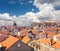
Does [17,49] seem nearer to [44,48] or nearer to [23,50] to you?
[23,50]

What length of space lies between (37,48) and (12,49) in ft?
28.2

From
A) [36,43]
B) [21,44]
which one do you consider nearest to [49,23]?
[36,43]

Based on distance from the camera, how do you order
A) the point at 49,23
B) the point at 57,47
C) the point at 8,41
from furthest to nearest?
the point at 49,23
the point at 8,41
the point at 57,47

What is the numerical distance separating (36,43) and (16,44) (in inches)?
345

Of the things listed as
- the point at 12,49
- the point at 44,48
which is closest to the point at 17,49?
the point at 12,49

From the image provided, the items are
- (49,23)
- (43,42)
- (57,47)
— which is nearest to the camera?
(57,47)

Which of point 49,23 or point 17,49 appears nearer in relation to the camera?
point 17,49

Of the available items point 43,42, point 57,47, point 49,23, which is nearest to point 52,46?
point 57,47

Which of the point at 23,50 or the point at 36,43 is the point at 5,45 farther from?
the point at 36,43

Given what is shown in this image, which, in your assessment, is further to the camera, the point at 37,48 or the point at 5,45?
the point at 37,48

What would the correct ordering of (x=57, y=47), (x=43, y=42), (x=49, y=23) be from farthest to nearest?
(x=49, y=23)
(x=43, y=42)
(x=57, y=47)

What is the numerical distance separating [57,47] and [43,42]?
672 centimetres

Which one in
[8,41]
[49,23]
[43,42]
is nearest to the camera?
[8,41]

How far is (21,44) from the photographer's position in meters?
38.7
